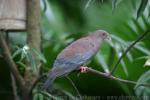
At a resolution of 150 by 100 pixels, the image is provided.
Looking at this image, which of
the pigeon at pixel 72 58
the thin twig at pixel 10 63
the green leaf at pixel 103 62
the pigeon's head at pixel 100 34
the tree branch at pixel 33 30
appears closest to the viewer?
the pigeon at pixel 72 58

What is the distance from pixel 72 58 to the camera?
2.74 meters

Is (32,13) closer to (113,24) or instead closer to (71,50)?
(71,50)

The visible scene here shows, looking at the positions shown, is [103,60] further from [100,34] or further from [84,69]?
[84,69]

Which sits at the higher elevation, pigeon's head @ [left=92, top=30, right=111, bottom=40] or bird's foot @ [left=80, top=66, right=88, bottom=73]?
pigeon's head @ [left=92, top=30, right=111, bottom=40]

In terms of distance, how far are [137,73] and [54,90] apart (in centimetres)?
58

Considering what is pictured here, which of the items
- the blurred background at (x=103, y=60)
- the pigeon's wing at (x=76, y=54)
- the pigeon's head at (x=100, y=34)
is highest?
the pigeon's head at (x=100, y=34)

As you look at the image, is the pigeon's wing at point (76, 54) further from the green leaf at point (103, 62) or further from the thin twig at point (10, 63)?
the green leaf at point (103, 62)

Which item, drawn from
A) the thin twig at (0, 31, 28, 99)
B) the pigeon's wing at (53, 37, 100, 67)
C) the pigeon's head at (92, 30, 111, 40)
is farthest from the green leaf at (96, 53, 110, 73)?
the thin twig at (0, 31, 28, 99)

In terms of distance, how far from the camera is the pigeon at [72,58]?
8.67 ft

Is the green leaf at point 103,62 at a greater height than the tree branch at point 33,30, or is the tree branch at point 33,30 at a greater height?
the tree branch at point 33,30

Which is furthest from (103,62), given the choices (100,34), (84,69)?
(84,69)

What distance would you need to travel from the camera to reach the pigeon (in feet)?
8.67

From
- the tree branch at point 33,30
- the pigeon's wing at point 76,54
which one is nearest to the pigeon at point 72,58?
the pigeon's wing at point 76,54

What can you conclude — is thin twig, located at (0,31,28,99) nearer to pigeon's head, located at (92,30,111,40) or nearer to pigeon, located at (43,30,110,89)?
pigeon, located at (43,30,110,89)
